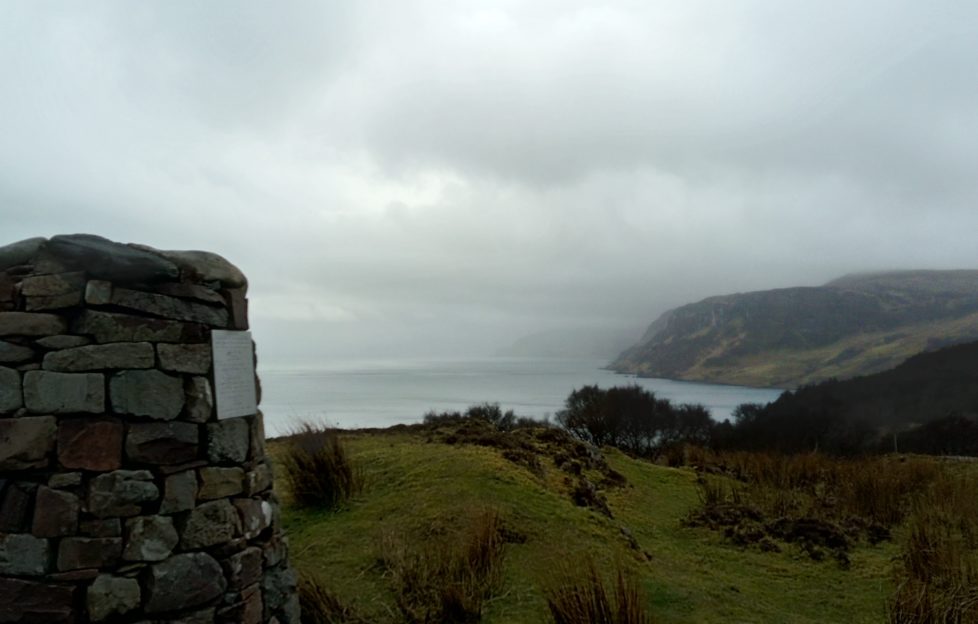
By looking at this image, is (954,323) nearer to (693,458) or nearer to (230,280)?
(693,458)

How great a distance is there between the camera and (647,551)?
739 cm

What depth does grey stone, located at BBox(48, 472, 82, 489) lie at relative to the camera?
3273 millimetres

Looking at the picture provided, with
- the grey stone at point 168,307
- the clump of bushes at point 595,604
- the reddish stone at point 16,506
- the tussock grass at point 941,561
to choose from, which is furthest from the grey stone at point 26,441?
the tussock grass at point 941,561

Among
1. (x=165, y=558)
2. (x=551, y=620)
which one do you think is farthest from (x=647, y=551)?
(x=165, y=558)

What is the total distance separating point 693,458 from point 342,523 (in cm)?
1125

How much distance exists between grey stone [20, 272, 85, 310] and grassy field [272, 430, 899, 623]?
303 cm

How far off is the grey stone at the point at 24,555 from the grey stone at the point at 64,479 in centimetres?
30

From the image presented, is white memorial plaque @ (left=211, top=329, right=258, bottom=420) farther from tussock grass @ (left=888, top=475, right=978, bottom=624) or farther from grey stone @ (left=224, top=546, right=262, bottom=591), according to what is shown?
tussock grass @ (left=888, top=475, right=978, bottom=624)

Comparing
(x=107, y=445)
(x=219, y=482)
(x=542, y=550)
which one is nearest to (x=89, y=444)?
(x=107, y=445)

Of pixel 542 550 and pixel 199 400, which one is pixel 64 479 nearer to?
pixel 199 400

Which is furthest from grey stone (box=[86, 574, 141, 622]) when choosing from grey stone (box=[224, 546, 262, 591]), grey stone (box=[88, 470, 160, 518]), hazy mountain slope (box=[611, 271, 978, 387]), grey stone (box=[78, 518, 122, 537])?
hazy mountain slope (box=[611, 271, 978, 387])

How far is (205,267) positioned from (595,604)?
3.47 metres

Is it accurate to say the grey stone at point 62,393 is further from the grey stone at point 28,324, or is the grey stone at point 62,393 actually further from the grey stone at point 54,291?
the grey stone at point 54,291

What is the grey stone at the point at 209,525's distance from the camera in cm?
353
